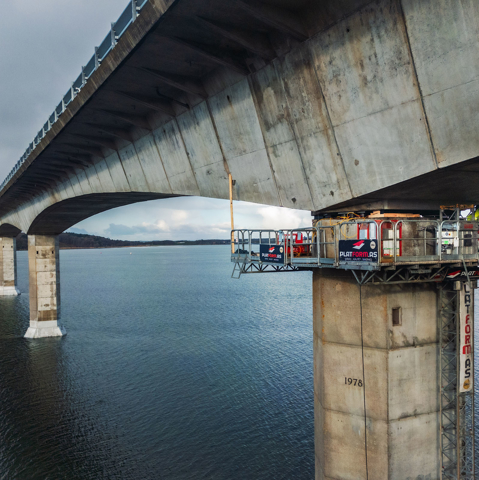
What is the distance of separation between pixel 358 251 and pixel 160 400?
1825 centimetres

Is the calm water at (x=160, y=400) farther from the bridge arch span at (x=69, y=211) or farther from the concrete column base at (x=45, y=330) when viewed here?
the bridge arch span at (x=69, y=211)

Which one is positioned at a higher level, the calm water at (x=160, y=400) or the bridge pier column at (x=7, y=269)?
the bridge pier column at (x=7, y=269)

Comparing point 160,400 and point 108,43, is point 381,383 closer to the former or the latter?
point 108,43

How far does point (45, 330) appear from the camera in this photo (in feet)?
132

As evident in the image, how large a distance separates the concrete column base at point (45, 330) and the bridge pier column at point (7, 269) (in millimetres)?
32120

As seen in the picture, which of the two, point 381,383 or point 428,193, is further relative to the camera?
point 381,383

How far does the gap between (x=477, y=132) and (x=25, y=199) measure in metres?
41.8

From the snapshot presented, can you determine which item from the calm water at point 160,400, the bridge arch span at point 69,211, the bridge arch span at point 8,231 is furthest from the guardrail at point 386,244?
the bridge arch span at point 8,231

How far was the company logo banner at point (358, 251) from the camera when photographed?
980 centimetres

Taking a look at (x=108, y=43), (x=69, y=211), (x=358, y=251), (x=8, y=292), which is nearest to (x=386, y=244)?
(x=358, y=251)

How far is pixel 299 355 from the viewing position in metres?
31.4

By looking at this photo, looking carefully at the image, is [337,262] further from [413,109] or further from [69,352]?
[69,352]

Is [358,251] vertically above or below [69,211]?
below

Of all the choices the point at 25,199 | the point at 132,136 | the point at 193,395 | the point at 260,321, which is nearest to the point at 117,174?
the point at 132,136
